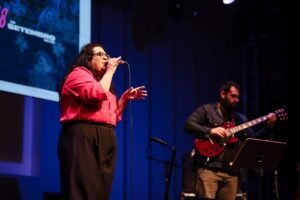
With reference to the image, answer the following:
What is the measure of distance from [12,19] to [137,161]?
2.39 meters

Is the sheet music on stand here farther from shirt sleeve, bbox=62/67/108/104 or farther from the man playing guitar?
shirt sleeve, bbox=62/67/108/104

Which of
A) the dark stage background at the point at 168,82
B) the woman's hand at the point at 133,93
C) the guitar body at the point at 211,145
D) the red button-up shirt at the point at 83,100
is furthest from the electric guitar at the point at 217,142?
the red button-up shirt at the point at 83,100

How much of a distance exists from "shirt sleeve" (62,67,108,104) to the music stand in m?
1.85

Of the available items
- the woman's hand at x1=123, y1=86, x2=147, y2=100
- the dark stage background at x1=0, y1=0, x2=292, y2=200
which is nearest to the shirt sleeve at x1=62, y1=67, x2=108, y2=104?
the woman's hand at x1=123, y1=86, x2=147, y2=100

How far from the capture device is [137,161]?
6.38m

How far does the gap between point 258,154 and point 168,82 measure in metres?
2.26

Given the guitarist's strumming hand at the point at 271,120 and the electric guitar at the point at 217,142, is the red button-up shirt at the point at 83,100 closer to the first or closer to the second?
the electric guitar at the point at 217,142

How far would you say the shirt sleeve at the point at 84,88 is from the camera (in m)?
3.35

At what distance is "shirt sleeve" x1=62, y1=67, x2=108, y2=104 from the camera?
3352 millimetres

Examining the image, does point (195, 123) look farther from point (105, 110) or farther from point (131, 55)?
point (105, 110)

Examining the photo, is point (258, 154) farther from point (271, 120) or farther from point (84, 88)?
point (84, 88)

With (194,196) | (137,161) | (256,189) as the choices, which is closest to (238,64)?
(256,189)

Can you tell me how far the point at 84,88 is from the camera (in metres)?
3.37

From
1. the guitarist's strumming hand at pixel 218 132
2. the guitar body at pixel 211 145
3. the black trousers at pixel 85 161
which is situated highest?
the guitarist's strumming hand at pixel 218 132
